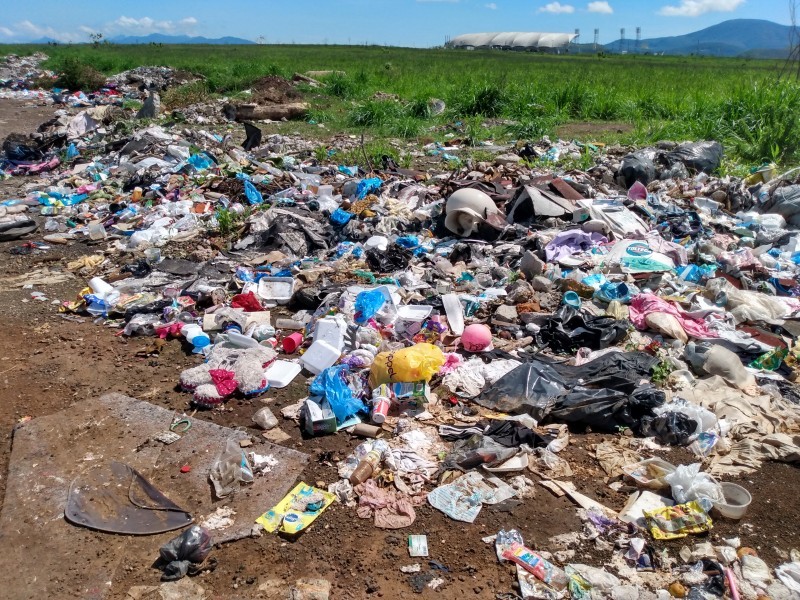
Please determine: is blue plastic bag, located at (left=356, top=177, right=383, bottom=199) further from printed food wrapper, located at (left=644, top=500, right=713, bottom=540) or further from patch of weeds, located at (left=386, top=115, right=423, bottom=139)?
printed food wrapper, located at (left=644, top=500, right=713, bottom=540)

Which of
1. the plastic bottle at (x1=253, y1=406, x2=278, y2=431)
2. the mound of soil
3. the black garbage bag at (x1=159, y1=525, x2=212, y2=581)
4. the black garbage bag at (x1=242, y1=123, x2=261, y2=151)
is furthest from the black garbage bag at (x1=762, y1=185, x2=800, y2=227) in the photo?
the mound of soil

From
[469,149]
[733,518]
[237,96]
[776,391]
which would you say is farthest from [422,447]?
[237,96]

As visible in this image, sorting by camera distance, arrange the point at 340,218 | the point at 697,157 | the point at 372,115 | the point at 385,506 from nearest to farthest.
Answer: the point at 385,506 → the point at 340,218 → the point at 697,157 → the point at 372,115

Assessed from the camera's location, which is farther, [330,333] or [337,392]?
[330,333]

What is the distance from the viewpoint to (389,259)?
6051mm

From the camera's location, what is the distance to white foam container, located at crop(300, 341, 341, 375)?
4.23 metres

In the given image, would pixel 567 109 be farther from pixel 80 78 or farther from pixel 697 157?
pixel 80 78

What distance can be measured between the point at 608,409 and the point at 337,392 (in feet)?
5.66

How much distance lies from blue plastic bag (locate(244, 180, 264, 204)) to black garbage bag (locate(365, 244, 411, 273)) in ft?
7.95

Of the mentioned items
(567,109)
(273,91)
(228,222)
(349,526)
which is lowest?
(349,526)

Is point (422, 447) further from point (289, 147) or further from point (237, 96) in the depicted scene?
point (237, 96)

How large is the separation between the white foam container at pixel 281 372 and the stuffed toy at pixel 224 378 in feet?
0.17

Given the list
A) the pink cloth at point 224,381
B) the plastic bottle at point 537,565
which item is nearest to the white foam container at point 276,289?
the pink cloth at point 224,381

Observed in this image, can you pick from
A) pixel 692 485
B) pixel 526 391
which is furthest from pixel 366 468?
pixel 692 485
